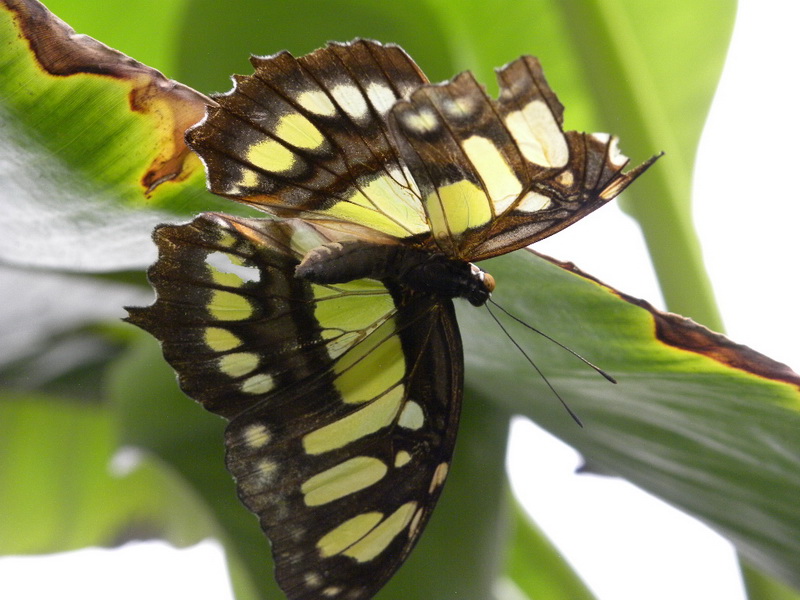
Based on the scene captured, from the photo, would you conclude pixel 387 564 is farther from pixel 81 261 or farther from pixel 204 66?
pixel 204 66

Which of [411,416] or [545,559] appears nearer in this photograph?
[411,416]

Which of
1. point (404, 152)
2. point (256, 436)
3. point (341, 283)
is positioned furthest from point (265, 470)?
point (404, 152)

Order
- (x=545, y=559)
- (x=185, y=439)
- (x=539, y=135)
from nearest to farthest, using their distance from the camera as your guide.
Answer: (x=539, y=135)
(x=185, y=439)
(x=545, y=559)

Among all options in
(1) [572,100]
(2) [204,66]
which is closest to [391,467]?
(2) [204,66]

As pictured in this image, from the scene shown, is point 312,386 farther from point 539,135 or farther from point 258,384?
point 539,135

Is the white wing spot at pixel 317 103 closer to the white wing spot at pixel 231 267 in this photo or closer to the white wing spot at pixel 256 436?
the white wing spot at pixel 231 267

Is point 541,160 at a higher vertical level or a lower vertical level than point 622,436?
higher
